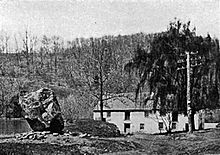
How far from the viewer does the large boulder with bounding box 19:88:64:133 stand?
17.7 meters

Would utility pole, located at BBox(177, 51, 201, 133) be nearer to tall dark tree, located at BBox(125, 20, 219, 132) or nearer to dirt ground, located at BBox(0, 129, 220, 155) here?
tall dark tree, located at BBox(125, 20, 219, 132)

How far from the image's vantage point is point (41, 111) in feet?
58.9

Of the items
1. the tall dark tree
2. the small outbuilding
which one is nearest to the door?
the small outbuilding

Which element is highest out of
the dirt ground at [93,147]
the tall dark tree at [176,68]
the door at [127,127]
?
the tall dark tree at [176,68]

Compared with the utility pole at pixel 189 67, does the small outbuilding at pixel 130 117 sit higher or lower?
lower

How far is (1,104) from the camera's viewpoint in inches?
1874

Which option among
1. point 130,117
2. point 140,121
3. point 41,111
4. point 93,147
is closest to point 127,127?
point 130,117

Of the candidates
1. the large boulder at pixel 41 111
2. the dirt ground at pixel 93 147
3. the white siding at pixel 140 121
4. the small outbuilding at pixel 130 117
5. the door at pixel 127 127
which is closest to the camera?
the dirt ground at pixel 93 147

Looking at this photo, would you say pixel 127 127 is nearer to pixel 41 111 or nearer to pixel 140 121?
pixel 140 121

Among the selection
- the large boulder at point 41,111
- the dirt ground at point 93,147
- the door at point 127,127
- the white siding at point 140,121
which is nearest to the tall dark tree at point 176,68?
the dirt ground at point 93,147

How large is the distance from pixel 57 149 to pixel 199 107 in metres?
14.1

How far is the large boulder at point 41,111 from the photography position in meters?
17.7

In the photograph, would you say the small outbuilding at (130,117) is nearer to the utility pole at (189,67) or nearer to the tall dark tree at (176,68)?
the tall dark tree at (176,68)

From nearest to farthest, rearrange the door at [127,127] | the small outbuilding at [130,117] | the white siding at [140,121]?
1. the white siding at [140,121]
2. the small outbuilding at [130,117]
3. the door at [127,127]
